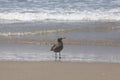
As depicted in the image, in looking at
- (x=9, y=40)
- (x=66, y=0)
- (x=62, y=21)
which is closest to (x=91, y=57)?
(x=9, y=40)

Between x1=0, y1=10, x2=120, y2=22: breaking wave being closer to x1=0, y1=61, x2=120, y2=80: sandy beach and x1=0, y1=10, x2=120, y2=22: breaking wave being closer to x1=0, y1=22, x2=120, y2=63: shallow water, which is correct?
x1=0, y1=22, x2=120, y2=63: shallow water

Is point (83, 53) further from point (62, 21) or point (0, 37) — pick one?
point (62, 21)

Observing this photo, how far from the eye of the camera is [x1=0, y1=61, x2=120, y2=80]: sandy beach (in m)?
8.40

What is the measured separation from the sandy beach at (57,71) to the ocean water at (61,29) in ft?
2.49

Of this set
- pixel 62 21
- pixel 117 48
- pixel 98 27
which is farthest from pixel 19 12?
pixel 117 48

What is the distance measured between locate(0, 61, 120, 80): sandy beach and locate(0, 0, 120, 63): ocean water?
29.8 inches

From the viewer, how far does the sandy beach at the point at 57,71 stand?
27.6 feet

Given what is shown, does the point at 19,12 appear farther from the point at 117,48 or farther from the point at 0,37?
the point at 117,48

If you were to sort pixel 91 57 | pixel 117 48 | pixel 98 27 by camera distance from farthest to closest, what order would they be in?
pixel 98 27 < pixel 117 48 < pixel 91 57

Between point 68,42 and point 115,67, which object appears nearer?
point 115,67

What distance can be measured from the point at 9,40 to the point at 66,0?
11369mm

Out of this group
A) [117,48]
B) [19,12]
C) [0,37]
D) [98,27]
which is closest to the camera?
[117,48]

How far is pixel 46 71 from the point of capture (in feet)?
29.2

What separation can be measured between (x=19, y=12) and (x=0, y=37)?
6.82 m
